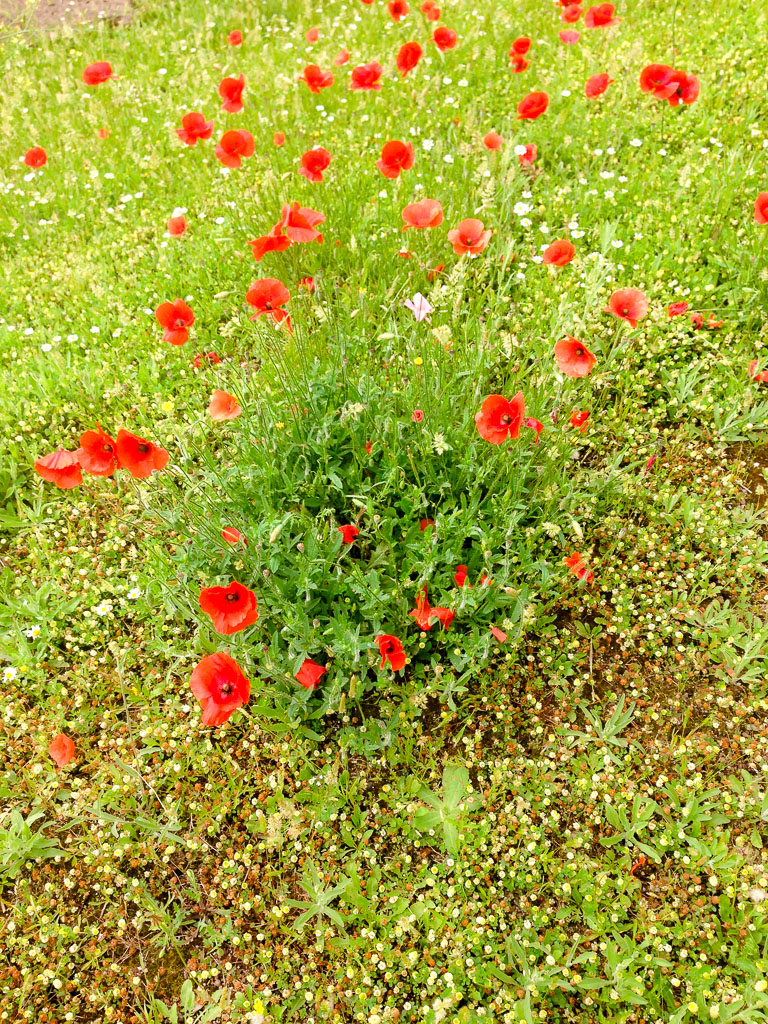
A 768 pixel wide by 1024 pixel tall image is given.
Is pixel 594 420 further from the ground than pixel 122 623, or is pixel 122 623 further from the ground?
pixel 594 420

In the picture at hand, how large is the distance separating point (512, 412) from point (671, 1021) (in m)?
2.03

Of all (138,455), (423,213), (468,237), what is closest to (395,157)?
(423,213)

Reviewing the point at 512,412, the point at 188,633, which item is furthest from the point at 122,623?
the point at 512,412

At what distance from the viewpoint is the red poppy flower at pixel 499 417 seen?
254 centimetres

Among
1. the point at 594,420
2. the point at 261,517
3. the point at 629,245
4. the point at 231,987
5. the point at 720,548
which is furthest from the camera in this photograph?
the point at 629,245

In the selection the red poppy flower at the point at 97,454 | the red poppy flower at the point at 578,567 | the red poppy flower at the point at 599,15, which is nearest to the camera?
the red poppy flower at the point at 97,454

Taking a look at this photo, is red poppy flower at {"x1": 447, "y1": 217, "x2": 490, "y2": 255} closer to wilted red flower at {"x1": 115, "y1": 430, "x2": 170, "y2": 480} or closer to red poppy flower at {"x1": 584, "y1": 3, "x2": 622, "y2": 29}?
wilted red flower at {"x1": 115, "y1": 430, "x2": 170, "y2": 480}

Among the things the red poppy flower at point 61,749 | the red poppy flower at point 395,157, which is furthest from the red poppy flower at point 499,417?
the red poppy flower at point 61,749

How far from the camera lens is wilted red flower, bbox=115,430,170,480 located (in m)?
2.33

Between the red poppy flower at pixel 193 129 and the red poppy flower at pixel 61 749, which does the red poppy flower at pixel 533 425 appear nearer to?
the red poppy flower at pixel 61 749

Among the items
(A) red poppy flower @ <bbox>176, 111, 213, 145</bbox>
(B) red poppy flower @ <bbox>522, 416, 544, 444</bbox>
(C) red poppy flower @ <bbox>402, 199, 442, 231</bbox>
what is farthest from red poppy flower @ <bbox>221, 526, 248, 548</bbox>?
(A) red poppy flower @ <bbox>176, 111, 213, 145</bbox>

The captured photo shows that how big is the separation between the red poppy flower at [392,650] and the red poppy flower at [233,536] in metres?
0.70

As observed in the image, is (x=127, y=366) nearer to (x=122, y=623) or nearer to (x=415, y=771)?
(x=122, y=623)

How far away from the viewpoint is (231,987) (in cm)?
238
